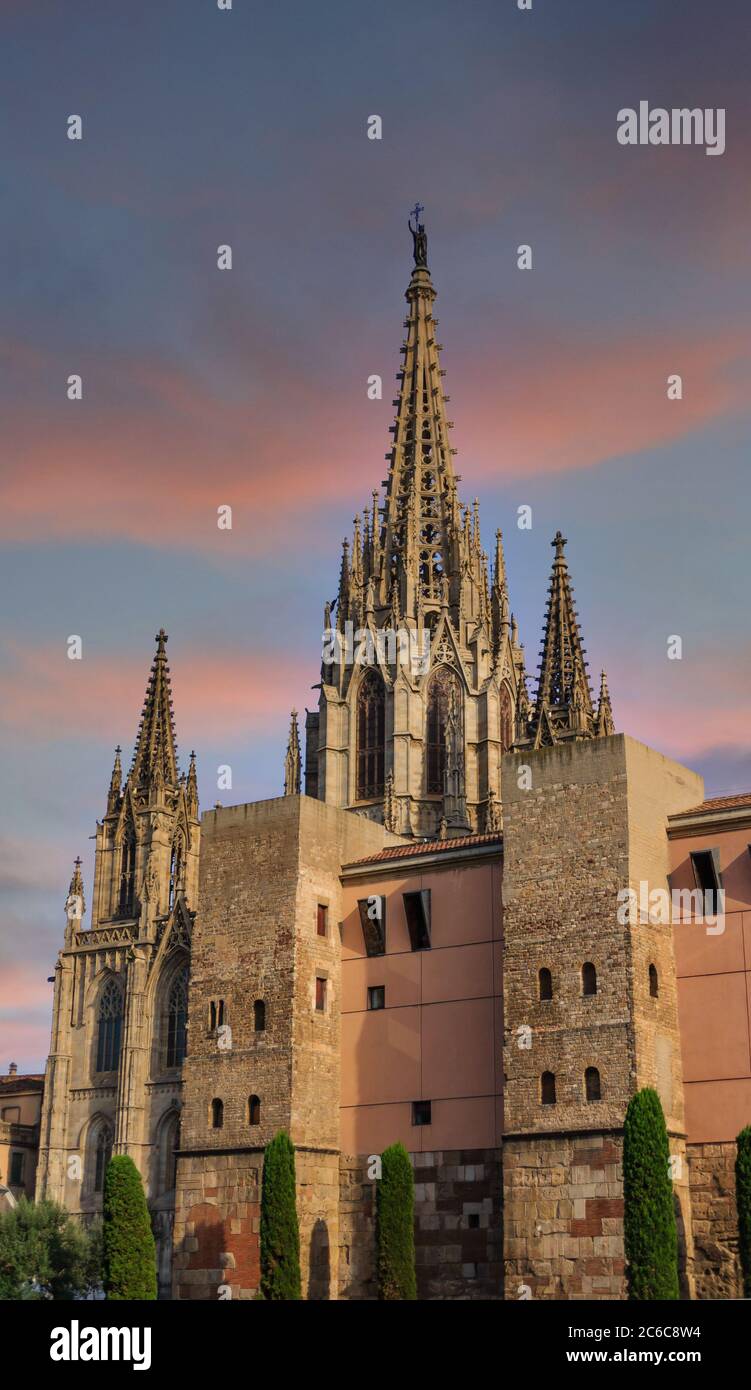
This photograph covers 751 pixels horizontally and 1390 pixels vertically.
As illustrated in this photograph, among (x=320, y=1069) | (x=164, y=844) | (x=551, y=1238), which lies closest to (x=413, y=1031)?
(x=320, y=1069)

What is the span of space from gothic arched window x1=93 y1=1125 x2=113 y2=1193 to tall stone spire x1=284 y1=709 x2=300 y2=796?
17634 mm

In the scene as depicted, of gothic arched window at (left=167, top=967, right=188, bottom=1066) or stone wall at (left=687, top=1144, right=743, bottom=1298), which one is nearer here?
stone wall at (left=687, top=1144, right=743, bottom=1298)

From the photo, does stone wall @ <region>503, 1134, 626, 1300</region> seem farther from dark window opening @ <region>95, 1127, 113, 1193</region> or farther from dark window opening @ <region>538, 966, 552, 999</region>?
dark window opening @ <region>95, 1127, 113, 1193</region>

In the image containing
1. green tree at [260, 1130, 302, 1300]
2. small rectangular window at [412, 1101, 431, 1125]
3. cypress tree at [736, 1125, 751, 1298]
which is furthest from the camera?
small rectangular window at [412, 1101, 431, 1125]

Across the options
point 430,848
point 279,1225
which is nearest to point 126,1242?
point 279,1225

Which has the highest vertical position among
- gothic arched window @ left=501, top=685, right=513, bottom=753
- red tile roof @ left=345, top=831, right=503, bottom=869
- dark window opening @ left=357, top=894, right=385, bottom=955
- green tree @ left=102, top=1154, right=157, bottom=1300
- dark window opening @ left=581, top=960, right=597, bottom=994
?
gothic arched window @ left=501, top=685, right=513, bottom=753

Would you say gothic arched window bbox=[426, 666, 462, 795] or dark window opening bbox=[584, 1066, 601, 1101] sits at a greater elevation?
gothic arched window bbox=[426, 666, 462, 795]

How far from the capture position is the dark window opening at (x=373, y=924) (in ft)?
147

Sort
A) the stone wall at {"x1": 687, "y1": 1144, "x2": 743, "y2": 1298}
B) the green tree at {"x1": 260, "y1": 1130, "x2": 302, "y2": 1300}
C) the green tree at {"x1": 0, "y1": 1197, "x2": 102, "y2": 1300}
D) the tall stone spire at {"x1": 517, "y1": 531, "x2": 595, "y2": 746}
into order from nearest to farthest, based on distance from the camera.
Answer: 1. the stone wall at {"x1": 687, "y1": 1144, "x2": 743, "y2": 1298}
2. the green tree at {"x1": 260, "y1": 1130, "x2": 302, "y2": 1300}
3. the green tree at {"x1": 0, "y1": 1197, "x2": 102, "y2": 1300}
4. the tall stone spire at {"x1": 517, "y1": 531, "x2": 595, "y2": 746}

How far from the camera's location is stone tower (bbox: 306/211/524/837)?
8269 cm

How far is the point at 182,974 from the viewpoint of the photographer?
3199 inches

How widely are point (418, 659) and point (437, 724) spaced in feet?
10.8

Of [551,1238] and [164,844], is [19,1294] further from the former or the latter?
[164,844]

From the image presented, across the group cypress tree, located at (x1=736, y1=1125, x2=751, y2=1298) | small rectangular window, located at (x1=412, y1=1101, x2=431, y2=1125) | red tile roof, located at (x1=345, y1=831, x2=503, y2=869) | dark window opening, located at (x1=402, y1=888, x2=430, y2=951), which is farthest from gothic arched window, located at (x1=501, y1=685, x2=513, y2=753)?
cypress tree, located at (x1=736, y1=1125, x2=751, y2=1298)
